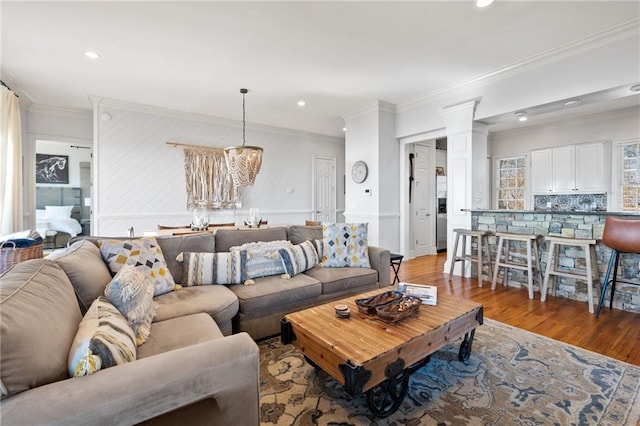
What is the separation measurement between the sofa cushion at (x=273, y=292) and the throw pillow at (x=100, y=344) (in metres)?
1.00

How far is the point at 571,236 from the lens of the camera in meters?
3.33

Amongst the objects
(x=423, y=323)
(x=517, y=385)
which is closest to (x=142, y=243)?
(x=423, y=323)

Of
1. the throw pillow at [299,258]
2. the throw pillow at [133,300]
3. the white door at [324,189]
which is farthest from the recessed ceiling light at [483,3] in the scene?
the white door at [324,189]

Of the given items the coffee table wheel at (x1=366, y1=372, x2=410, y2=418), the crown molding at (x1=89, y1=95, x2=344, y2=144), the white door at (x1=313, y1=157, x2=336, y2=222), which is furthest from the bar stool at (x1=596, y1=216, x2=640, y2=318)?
the crown molding at (x1=89, y1=95, x2=344, y2=144)

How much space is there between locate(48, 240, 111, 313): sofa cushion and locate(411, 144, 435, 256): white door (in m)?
5.28

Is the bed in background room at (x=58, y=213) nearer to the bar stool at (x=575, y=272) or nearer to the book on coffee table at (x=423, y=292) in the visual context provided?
the book on coffee table at (x=423, y=292)

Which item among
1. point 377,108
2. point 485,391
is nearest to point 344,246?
point 485,391

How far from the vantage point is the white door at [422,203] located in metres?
6.03

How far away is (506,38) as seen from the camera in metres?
3.04

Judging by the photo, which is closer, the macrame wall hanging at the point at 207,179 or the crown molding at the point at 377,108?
the crown molding at the point at 377,108

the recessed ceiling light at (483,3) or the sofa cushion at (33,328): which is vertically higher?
the recessed ceiling light at (483,3)

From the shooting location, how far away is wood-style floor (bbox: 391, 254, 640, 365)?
2.28 m

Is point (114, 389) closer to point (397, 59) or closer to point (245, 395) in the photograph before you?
point (245, 395)

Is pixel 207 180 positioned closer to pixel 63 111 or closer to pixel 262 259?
pixel 63 111
